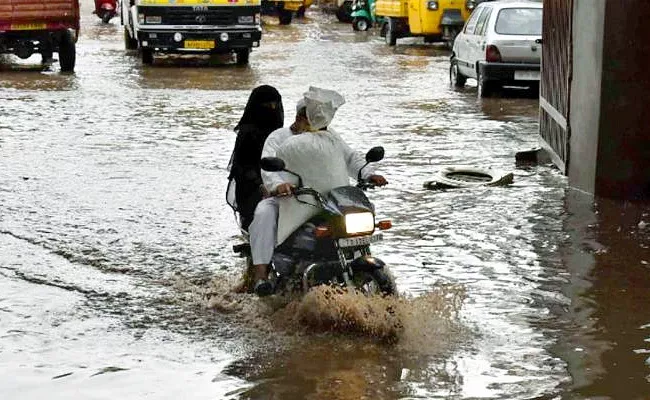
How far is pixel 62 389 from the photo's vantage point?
243 inches

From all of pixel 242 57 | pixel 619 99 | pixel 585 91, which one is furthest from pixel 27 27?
pixel 619 99

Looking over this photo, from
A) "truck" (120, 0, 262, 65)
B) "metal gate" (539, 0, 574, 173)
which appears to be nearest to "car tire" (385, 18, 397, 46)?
"truck" (120, 0, 262, 65)

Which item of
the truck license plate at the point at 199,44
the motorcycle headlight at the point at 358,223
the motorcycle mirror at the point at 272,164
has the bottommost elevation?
the truck license plate at the point at 199,44

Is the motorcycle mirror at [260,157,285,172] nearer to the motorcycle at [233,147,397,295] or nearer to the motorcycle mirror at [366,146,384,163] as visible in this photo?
the motorcycle at [233,147,397,295]

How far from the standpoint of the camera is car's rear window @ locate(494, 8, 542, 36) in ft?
67.9

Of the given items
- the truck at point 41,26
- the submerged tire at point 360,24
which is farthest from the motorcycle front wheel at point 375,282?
the submerged tire at point 360,24

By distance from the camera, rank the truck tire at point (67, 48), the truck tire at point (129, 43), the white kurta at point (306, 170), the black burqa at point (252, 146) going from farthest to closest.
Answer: the truck tire at point (129, 43)
the truck tire at point (67, 48)
the black burqa at point (252, 146)
the white kurta at point (306, 170)

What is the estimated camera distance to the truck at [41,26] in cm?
2473

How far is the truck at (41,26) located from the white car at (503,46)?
7.88 meters

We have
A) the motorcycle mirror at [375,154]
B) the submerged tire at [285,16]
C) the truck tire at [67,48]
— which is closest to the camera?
the motorcycle mirror at [375,154]

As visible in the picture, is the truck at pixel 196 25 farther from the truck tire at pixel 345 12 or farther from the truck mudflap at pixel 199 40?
the truck tire at pixel 345 12

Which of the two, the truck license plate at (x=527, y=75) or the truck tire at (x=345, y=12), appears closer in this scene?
the truck license plate at (x=527, y=75)

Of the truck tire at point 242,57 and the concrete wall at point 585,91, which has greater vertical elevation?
the concrete wall at point 585,91

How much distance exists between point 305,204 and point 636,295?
2.28m
